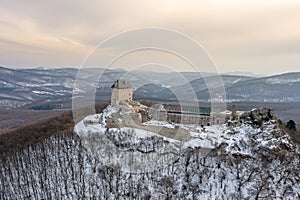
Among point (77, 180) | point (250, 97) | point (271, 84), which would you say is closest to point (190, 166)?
point (77, 180)

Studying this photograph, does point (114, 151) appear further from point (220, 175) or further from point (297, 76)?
point (297, 76)

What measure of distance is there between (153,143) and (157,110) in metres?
8.34

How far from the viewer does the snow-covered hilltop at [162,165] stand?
969 inches

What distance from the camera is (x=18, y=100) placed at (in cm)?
15725

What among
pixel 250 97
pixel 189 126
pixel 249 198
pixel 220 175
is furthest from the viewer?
pixel 250 97

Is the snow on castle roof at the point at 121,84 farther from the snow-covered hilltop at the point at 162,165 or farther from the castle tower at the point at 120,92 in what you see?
the snow-covered hilltop at the point at 162,165

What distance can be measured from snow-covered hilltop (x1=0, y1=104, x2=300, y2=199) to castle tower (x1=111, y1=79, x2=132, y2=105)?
9269 mm

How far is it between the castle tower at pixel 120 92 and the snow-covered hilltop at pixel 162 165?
9.27 meters

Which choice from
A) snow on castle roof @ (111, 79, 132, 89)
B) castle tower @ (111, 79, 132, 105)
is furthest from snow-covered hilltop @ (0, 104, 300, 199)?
snow on castle roof @ (111, 79, 132, 89)

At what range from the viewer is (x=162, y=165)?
89.7ft

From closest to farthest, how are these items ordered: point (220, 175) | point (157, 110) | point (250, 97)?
point (220, 175)
point (157, 110)
point (250, 97)

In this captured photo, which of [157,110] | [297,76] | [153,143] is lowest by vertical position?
[153,143]

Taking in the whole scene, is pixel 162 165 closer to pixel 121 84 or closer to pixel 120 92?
pixel 120 92

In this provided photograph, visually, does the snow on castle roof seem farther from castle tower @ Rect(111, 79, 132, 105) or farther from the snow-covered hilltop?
the snow-covered hilltop
